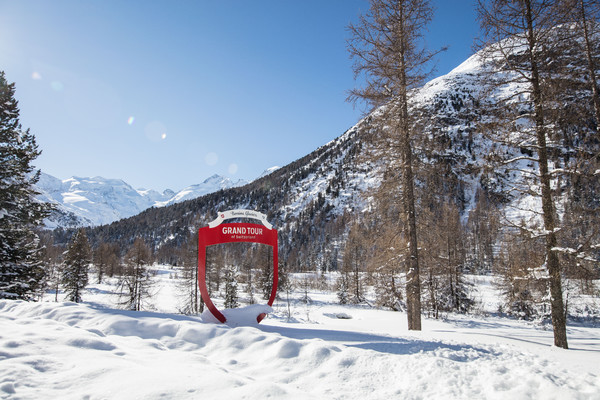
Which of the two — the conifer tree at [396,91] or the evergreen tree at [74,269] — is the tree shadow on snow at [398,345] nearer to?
the conifer tree at [396,91]

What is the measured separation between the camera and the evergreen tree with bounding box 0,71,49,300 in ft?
46.3

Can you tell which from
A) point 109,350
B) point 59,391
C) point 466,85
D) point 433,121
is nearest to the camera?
point 59,391

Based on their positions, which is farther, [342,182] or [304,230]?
[342,182]

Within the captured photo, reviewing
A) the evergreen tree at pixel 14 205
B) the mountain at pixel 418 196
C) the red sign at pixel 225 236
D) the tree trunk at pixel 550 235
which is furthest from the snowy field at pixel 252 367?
the evergreen tree at pixel 14 205

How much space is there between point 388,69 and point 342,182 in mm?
165068

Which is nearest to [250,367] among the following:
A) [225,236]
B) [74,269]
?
[225,236]

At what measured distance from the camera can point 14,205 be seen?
14.3m

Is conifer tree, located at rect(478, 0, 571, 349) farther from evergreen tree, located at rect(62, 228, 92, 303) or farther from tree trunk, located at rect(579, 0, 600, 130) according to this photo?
evergreen tree, located at rect(62, 228, 92, 303)

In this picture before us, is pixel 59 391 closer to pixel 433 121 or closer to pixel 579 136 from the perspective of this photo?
pixel 433 121

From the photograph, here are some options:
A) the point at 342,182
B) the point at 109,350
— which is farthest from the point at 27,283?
the point at 342,182

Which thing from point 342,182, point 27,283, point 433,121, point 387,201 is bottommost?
point 27,283

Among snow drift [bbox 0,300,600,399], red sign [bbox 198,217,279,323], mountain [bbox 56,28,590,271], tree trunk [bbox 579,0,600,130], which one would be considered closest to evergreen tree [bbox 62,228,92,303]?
mountain [bbox 56,28,590,271]

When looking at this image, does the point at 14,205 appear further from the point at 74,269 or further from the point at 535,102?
the point at 535,102

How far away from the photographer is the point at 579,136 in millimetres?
7945
